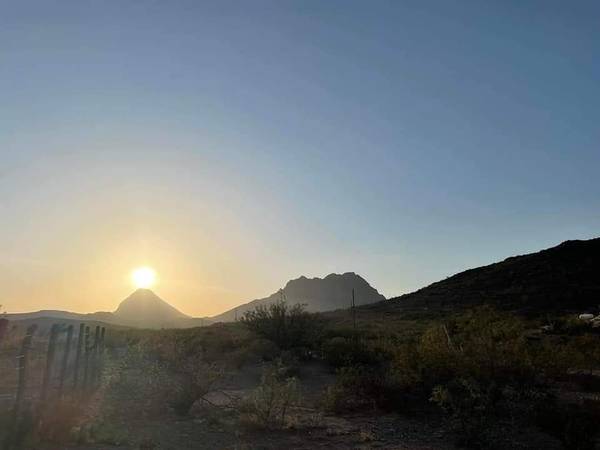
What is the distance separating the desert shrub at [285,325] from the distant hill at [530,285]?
21889 mm

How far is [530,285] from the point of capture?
48656 millimetres

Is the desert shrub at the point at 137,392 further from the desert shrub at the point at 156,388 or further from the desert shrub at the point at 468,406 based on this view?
the desert shrub at the point at 468,406

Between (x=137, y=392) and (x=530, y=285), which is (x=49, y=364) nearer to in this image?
(x=137, y=392)

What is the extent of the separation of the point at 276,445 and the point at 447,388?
4.02 metres

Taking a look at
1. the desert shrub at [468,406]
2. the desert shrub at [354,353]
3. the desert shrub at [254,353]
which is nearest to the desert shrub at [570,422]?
the desert shrub at [468,406]

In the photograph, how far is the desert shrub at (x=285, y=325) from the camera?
79.7ft

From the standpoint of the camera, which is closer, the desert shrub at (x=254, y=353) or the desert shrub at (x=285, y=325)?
the desert shrub at (x=254, y=353)

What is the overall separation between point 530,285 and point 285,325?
31729 mm

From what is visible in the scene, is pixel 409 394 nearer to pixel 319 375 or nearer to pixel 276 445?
pixel 276 445

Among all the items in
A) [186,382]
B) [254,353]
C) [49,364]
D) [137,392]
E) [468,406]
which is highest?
[254,353]

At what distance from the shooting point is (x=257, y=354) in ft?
74.4

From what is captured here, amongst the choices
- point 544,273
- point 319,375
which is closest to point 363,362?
point 319,375

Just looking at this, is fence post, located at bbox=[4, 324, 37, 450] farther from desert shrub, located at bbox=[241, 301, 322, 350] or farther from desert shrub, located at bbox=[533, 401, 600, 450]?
desert shrub, located at bbox=[241, 301, 322, 350]

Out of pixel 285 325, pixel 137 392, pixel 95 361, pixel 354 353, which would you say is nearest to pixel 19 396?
pixel 137 392
